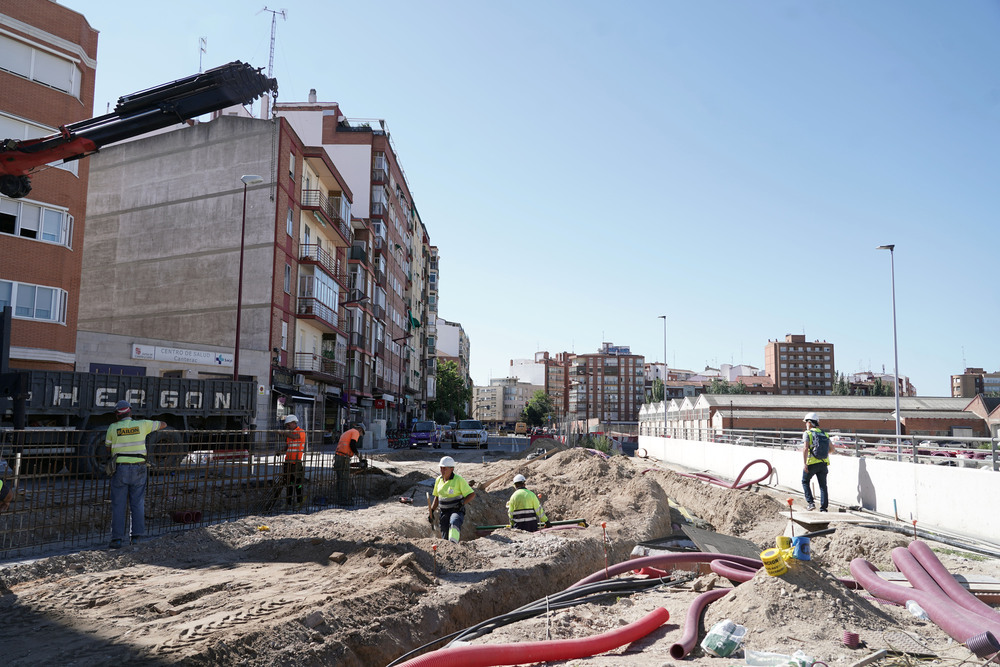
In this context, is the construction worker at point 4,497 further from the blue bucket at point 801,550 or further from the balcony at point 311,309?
the balcony at point 311,309

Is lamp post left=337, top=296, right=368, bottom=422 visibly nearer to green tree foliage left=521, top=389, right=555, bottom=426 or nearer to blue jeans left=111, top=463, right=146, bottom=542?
blue jeans left=111, top=463, right=146, bottom=542

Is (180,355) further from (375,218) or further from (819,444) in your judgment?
(375,218)

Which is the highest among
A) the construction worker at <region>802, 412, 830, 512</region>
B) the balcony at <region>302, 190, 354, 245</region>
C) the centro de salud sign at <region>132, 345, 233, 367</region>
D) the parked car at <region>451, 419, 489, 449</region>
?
the balcony at <region>302, 190, 354, 245</region>

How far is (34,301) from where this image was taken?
20891mm

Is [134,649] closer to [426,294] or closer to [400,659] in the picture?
[400,659]

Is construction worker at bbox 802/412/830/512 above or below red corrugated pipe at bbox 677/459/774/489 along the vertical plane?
above

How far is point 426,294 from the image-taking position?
8388cm

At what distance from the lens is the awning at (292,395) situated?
30.7 m

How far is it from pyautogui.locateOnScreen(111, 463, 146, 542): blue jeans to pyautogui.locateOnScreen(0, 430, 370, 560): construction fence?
0.62m

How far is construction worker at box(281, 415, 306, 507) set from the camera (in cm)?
1283

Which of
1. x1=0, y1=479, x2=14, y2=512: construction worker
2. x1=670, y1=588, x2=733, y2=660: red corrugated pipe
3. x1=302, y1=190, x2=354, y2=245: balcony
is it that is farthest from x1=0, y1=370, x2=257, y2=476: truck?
x1=302, y1=190, x2=354, y2=245: balcony

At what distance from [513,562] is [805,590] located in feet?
13.1

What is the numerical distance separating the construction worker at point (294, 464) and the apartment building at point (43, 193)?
1207 centimetres

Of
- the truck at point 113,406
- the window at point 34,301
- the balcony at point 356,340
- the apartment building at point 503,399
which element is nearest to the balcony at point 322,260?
the balcony at point 356,340
